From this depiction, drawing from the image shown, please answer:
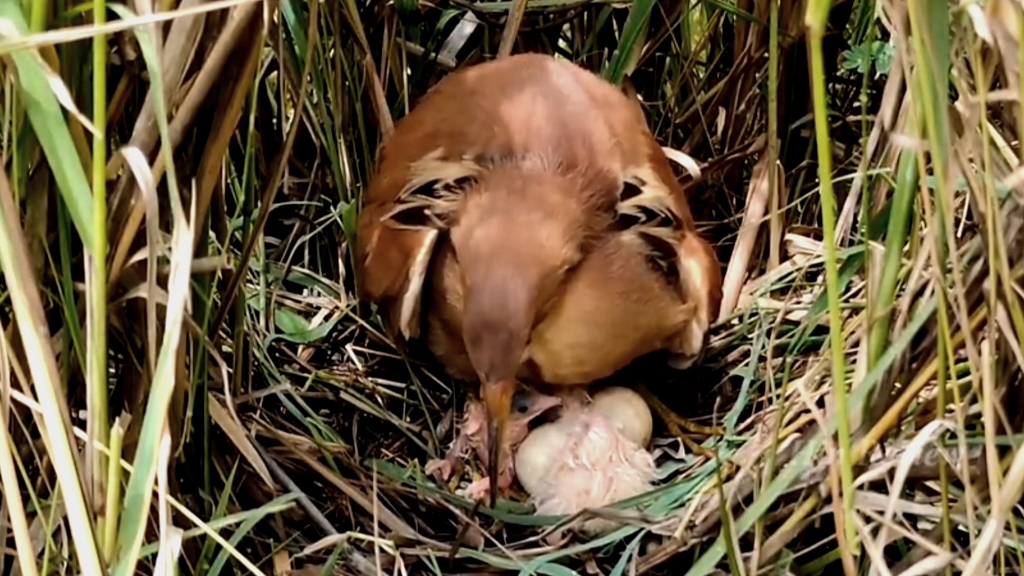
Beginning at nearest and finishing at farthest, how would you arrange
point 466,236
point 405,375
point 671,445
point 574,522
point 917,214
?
point 917,214
point 574,522
point 466,236
point 671,445
point 405,375

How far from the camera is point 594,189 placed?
1582mm

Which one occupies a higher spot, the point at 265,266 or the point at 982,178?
the point at 982,178

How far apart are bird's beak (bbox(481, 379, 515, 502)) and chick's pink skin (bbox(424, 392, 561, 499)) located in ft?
0.28

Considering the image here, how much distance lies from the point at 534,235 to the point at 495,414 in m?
0.21

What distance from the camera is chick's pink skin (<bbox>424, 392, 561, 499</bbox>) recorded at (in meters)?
1.53

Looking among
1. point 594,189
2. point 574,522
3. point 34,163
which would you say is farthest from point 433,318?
point 34,163

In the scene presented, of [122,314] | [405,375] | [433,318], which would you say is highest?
[122,314]

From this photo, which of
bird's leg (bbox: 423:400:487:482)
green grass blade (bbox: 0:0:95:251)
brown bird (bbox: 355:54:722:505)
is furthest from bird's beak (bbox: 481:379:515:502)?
green grass blade (bbox: 0:0:95:251)

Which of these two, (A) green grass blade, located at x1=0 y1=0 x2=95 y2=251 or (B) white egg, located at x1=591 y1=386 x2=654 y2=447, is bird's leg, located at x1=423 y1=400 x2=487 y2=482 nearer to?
(B) white egg, located at x1=591 y1=386 x2=654 y2=447

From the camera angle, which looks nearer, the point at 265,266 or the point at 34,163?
the point at 34,163

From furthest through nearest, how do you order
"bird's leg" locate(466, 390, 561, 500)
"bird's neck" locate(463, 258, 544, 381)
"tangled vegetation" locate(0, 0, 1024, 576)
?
"bird's leg" locate(466, 390, 561, 500) < "bird's neck" locate(463, 258, 544, 381) < "tangled vegetation" locate(0, 0, 1024, 576)

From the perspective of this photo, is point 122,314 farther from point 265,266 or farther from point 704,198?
point 704,198

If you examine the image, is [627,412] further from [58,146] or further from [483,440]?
[58,146]

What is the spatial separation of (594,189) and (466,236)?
19cm
